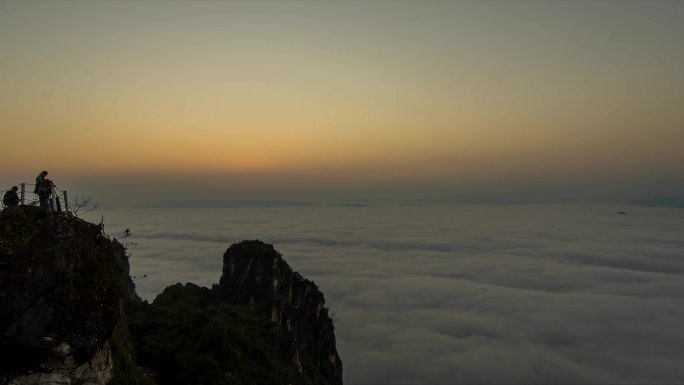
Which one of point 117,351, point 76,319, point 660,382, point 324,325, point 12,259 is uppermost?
point 12,259

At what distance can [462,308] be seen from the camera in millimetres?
180875

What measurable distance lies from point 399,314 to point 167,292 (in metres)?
127

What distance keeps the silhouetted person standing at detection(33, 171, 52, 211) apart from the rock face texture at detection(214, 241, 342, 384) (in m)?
37.9

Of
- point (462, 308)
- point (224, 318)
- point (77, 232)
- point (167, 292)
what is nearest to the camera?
point (77, 232)

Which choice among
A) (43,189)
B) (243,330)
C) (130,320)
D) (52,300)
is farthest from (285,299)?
(52,300)

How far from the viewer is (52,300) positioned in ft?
44.1

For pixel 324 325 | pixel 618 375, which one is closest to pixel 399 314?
pixel 618 375

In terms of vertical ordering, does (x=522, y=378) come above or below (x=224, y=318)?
below

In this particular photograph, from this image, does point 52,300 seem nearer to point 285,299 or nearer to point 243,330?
point 243,330

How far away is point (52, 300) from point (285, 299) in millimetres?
45210

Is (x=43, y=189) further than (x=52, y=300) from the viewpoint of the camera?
Yes

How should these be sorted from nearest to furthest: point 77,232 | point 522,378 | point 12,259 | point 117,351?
1. point 12,259
2. point 77,232
3. point 117,351
4. point 522,378

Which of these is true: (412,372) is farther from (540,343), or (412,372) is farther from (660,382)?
(660,382)

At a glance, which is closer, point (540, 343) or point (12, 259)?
point (12, 259)
